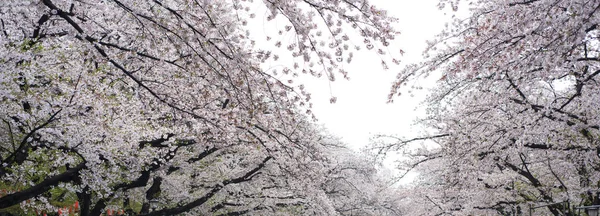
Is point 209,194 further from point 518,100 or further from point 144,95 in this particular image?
point 518,100

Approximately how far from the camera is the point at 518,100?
28.0 feet

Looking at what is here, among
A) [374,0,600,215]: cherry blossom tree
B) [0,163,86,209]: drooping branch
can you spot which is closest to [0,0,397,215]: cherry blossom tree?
[0,163,86,209]: drooping branch

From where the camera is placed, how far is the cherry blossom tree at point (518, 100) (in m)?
4.70

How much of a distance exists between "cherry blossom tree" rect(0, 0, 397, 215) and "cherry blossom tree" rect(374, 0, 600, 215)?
1723 millimetres

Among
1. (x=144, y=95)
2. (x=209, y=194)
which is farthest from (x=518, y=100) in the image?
(x=209, y=194)

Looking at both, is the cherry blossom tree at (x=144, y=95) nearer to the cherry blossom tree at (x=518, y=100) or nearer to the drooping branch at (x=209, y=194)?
the drooping branch at (x=209, y=194)

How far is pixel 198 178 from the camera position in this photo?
1290 centimetres

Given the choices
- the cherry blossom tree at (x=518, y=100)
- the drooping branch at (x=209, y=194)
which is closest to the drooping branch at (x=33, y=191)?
the drooping branch at (x=209, y=194)

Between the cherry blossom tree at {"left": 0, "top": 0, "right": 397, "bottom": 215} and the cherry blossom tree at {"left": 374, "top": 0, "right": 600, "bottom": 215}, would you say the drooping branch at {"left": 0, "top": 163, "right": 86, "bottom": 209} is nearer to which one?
the cherry blossom tree at {"left": 0, "top": 0, "right": 397, "bottom": 215}

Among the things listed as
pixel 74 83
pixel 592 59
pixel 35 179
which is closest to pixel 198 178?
pixel 35 179

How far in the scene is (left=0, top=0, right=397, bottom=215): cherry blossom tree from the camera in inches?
165

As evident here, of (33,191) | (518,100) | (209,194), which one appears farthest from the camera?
(209,194)

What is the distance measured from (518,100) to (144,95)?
6388 mm

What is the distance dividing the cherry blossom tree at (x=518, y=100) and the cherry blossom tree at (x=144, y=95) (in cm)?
172
